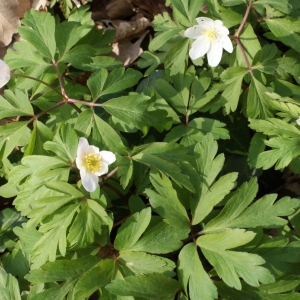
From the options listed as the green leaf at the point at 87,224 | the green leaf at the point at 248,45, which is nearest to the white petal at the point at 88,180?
the green leaf at the point at 87,224

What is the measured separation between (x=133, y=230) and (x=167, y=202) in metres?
0.25

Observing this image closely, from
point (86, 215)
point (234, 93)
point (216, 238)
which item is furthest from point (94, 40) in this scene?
point (216, 238)

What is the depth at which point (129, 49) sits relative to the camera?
11.8ft

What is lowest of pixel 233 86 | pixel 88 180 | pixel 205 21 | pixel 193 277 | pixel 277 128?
pixel 193 277

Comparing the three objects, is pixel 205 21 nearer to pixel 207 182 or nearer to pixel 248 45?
pixel 248 45

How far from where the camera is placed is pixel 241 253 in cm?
206

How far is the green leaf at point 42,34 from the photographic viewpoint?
248 cm

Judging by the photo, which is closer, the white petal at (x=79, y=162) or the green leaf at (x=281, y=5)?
the white petal at (x=79, y=162)


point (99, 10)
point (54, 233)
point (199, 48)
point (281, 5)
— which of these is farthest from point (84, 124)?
point (99, 10)

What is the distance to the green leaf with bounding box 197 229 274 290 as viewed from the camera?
2004mm

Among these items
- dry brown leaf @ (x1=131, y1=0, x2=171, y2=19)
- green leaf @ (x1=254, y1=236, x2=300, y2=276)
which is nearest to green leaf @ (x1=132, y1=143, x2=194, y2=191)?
green leaf @ (x1=254, y1=236, x2=300, y2=276)

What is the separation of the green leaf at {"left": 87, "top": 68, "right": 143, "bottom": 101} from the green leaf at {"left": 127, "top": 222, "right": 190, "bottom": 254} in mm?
879

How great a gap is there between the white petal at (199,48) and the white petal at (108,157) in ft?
3.04

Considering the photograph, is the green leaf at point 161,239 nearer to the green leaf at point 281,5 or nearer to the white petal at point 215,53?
the white petal at point 215,53
